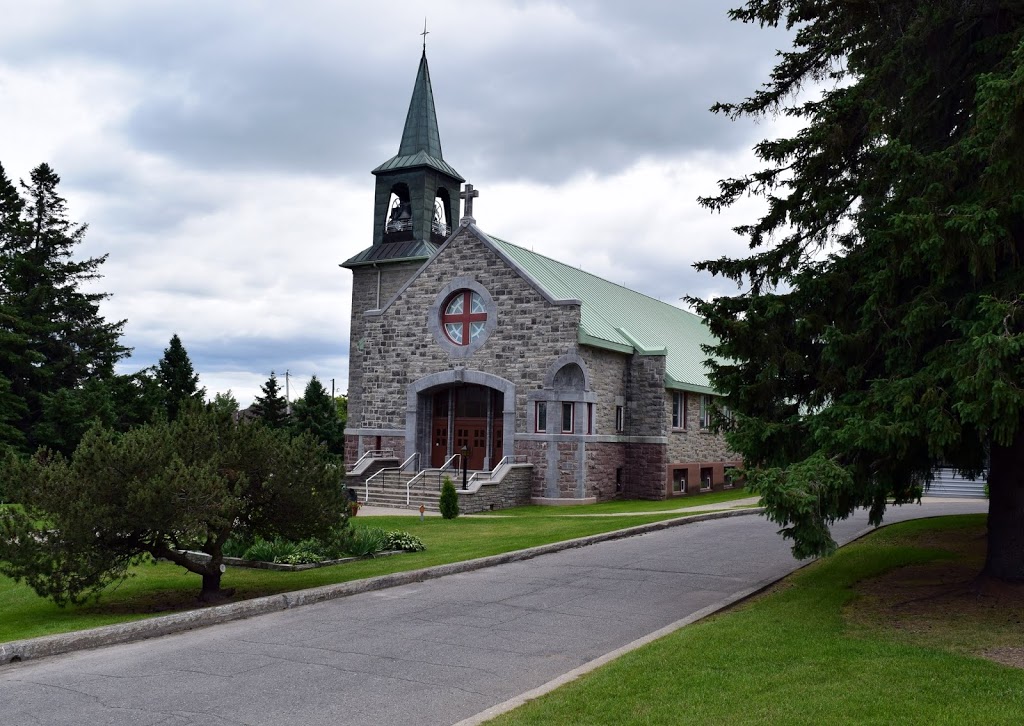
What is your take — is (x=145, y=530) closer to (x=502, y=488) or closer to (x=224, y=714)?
(x=224, y=714)

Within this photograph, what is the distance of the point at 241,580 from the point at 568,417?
17.0 metres

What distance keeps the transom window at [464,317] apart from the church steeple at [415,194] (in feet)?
25.4

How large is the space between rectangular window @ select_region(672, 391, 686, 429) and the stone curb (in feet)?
58.8

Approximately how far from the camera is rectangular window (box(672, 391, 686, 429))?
33875 millimetres

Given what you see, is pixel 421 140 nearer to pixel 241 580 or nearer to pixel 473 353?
pixel 473 353

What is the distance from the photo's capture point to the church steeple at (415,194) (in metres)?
40.5

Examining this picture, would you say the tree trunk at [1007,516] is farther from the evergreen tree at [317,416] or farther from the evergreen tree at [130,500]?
the evergreen tree at [317,416]

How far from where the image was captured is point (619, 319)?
35.2 metres

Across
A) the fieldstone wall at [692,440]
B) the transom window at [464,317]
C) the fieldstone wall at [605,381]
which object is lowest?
the fieldstone wall at [692,440]

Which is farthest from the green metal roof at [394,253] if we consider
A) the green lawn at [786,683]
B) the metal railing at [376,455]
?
the green lawn at [786,683]

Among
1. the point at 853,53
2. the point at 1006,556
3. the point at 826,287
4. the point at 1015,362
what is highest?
the point at 853,53

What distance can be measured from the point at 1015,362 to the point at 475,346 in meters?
23.1

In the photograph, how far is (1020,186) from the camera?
9.77 m

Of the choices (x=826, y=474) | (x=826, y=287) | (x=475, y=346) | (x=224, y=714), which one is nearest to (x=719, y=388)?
(x=826, y=287)
